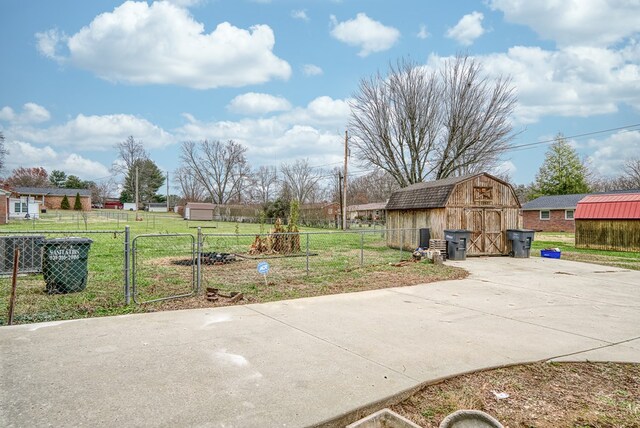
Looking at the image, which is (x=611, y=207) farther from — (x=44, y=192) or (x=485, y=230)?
(x=44, y=192)

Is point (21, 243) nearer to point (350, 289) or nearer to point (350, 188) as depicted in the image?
point (350, 289)

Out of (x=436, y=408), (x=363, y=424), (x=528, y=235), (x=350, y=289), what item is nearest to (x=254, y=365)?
(x=363, y=424)

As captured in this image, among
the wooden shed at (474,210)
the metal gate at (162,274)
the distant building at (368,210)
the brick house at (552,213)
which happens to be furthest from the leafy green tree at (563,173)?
the metal gate at (162,274)

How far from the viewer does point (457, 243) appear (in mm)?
15711

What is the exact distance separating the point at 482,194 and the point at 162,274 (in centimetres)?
1318

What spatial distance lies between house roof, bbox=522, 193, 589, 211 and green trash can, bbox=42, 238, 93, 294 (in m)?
41.9

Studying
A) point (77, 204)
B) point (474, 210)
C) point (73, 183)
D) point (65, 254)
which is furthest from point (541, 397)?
point (73, 183)

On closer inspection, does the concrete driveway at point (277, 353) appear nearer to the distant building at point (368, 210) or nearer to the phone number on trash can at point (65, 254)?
the phone number on trash can at point (65, 254)

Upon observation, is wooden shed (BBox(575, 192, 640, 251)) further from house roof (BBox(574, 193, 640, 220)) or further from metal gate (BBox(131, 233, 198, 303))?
metal gate (BBox(131, 233, 198, 303))

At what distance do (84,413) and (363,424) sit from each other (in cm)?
210

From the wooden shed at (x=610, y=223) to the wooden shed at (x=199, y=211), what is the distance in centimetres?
4976

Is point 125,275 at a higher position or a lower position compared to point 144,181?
lower

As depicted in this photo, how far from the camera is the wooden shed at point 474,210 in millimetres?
16922

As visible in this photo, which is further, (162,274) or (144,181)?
(144,181)
